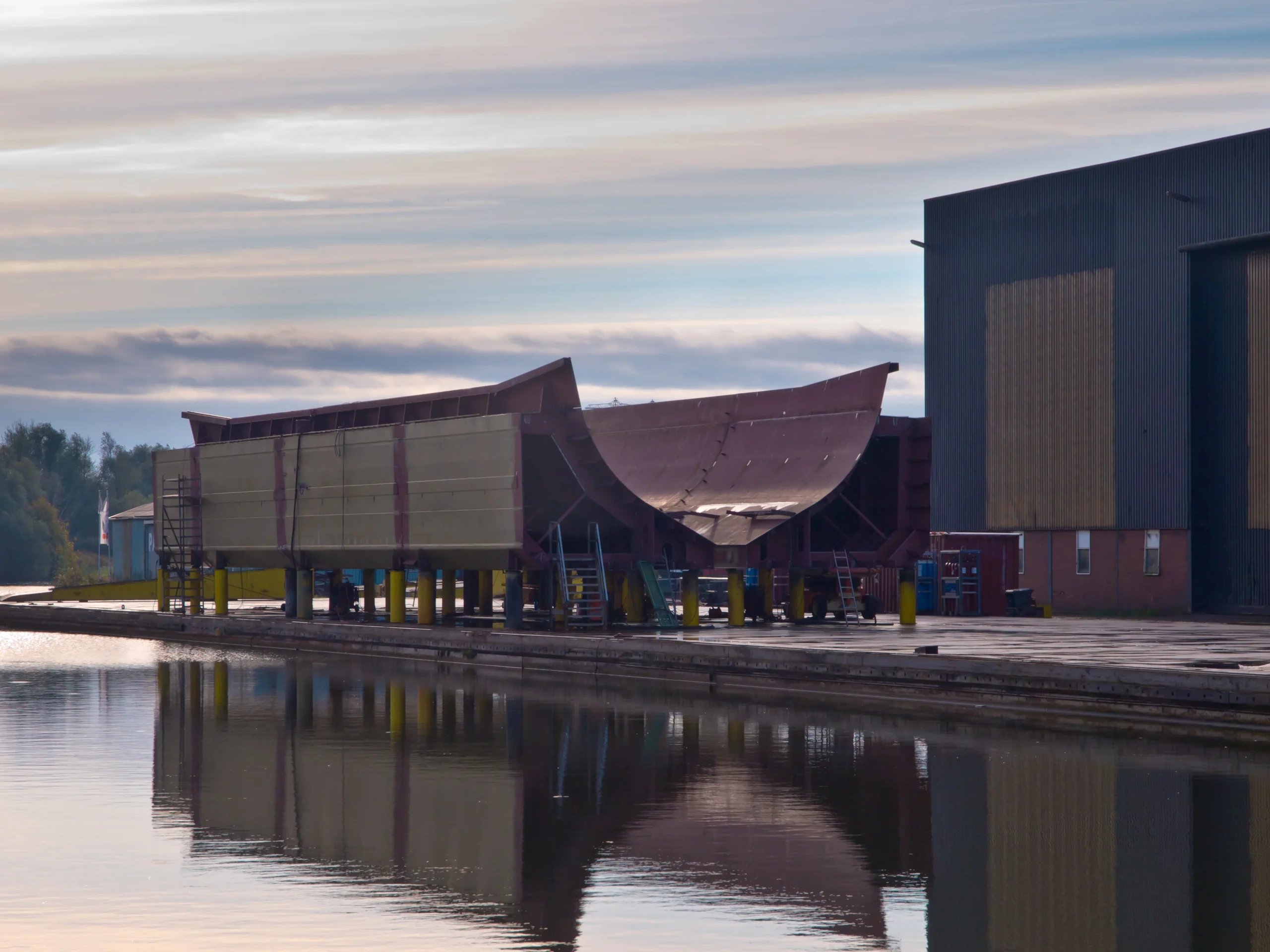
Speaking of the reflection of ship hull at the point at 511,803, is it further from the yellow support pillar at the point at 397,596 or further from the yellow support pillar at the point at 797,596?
the yellow support pillar at the point at 397,596

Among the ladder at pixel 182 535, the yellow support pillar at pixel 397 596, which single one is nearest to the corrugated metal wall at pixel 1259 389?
the yellow support pillar at pixel 397 596

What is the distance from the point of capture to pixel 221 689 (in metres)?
29.6

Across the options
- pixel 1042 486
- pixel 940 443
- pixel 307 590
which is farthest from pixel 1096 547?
pixel 307 590

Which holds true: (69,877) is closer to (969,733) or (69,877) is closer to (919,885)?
(919,885)

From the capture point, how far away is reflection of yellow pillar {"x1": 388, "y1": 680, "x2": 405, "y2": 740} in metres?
22.6

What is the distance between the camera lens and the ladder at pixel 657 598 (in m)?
35.8

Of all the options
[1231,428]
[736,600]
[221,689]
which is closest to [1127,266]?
[1231,428]

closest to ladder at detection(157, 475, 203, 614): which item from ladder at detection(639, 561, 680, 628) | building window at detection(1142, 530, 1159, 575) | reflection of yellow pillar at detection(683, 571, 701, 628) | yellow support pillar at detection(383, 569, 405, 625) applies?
yellow support pillar at detection(383, 569, 405, 625)

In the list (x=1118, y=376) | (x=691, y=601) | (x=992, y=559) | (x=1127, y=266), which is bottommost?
(x=691, y=601)

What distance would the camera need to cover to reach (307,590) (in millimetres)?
45625

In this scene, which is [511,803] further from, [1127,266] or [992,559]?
[1127,266]

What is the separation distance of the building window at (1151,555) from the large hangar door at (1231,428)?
1.04m

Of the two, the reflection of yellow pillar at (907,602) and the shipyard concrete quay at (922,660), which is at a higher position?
the reflection of yellow pillar at (907,602)

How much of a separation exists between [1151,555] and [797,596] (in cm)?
1537
